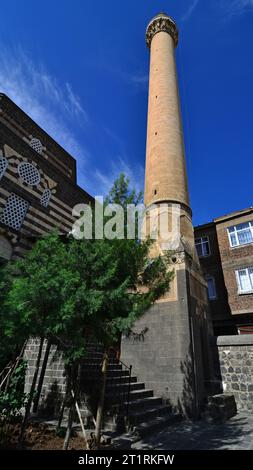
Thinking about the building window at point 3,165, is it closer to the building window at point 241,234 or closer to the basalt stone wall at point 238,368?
the basalt stone wall at point 238,368

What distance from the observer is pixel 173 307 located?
1088 centimetres

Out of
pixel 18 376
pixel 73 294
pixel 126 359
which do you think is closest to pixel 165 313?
pixel 126 359

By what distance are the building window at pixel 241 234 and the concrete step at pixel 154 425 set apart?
13051 millimetres

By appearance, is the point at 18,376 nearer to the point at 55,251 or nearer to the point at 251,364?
the point at 55,251

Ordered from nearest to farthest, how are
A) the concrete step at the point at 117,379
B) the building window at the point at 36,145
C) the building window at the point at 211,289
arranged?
the concrete step at the point at 117,379, the building window at the point at 36,145, the building window at the point at 211,289

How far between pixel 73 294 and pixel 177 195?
10.4m

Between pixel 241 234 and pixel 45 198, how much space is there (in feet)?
42.9

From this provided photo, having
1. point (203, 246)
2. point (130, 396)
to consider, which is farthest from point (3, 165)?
point (203, 246)

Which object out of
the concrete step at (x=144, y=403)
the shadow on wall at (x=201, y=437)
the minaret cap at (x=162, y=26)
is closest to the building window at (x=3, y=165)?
the concrete step at (x=144, y=403)

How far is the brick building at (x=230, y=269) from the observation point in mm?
17891

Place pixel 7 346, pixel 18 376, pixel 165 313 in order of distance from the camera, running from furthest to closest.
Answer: pixel 165 313 < pixel 18 376 < pixel 7 346

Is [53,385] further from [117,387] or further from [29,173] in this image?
[29,173]

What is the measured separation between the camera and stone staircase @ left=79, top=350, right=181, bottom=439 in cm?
717
